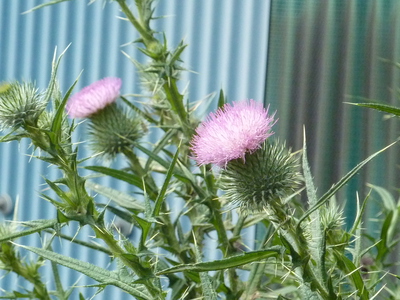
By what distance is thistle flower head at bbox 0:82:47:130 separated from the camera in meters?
1.18

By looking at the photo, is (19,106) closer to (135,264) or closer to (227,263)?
(135,264)

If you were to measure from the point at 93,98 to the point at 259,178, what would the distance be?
2.42ft

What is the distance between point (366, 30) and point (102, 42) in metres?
1.44

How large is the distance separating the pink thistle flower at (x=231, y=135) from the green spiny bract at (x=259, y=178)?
1.5 inches

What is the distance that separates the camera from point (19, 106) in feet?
3.91

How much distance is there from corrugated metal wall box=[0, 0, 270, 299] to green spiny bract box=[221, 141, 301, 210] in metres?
1.97

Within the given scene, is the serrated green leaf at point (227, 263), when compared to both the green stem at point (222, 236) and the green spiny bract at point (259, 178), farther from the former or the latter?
the green stem at point (222, 236)

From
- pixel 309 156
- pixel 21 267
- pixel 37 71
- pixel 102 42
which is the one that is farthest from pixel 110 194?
pixel 37 71

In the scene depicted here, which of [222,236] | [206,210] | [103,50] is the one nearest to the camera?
[222,236]

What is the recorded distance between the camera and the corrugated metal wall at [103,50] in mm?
3359

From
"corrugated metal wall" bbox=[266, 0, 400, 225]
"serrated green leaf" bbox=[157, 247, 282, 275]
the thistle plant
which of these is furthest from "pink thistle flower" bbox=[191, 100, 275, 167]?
"corrugated metal wall" bbox=[266, 0, 400, 225]

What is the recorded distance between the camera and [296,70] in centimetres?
325

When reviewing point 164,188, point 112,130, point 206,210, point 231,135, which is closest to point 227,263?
point 164,188

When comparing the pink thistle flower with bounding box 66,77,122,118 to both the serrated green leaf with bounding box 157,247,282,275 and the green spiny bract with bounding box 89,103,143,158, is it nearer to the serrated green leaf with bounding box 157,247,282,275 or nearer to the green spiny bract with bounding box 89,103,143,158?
the green spiny bract with bounding box 89,103,143,158
